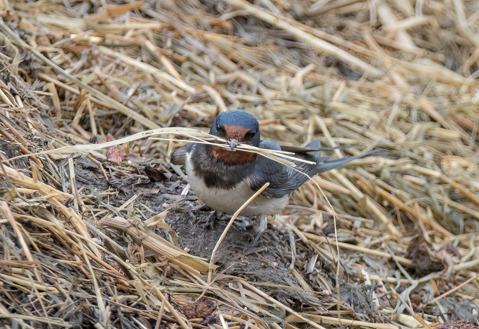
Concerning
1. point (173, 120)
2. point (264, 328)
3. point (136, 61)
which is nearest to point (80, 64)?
point (136, 61)

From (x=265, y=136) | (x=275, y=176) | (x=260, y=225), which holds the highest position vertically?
(x=275, y=176)

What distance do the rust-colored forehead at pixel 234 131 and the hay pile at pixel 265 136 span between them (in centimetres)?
63

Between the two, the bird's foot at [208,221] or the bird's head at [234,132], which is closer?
the bird's head at [234,132]

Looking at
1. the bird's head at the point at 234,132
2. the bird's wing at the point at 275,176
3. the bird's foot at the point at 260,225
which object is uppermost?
the bird's head at the point at 234,132

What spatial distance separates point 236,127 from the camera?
11.6 ft

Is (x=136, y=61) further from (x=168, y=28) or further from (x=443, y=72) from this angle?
(x=443, y=72)

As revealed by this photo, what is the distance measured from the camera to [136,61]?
567 cm

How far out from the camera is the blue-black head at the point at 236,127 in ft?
11.5

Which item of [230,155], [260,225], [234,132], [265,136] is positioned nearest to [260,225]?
[260,225]

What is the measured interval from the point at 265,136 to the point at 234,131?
2107 millimetres

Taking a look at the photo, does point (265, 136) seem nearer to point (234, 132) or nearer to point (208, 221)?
point (208, 221)

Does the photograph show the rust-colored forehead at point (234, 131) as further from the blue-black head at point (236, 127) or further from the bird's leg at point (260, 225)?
the bird's leg at point (260, 225)

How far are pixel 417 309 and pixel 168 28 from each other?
389 cm

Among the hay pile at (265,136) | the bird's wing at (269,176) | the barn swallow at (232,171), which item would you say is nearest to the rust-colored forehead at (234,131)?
the barn swallow at (232,171)
